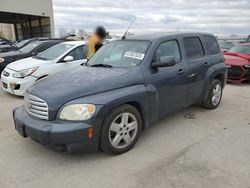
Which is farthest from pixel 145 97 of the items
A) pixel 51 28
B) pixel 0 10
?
pixel 51 28

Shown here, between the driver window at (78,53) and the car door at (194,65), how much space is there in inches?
144

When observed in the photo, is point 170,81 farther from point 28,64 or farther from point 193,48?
point 28,64

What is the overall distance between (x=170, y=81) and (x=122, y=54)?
93cm

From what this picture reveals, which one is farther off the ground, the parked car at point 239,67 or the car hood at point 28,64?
the car hood at point 28,64

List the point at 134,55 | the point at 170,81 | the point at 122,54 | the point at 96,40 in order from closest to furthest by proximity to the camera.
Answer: the point at 134,55
the point at 170,81
the point at 122,54
the point at 96,40

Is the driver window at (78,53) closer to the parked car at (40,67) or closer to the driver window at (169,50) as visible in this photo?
the parked car at (40,67)

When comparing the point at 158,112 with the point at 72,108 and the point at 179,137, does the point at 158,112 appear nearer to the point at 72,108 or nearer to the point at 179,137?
the point at 179,137

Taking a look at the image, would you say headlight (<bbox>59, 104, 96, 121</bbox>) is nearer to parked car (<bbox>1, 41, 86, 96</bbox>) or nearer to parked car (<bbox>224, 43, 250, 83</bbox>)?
parked car (<bbox>1, 41, 86, 96</bbox>)

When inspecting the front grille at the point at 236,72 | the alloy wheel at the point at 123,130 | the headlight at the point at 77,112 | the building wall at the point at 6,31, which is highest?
the headlight at the point at 77,112

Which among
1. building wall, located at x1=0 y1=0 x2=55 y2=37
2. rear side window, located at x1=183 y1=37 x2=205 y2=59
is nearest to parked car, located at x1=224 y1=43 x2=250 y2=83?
rear side window, located at x1=183 y1=37 x2=205 y2=59

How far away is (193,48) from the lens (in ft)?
16.1

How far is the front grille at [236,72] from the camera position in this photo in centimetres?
851

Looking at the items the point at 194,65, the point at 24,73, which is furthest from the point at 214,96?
the point at 24,73

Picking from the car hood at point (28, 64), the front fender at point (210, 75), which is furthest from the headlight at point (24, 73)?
the front fender at point (210, 75)
